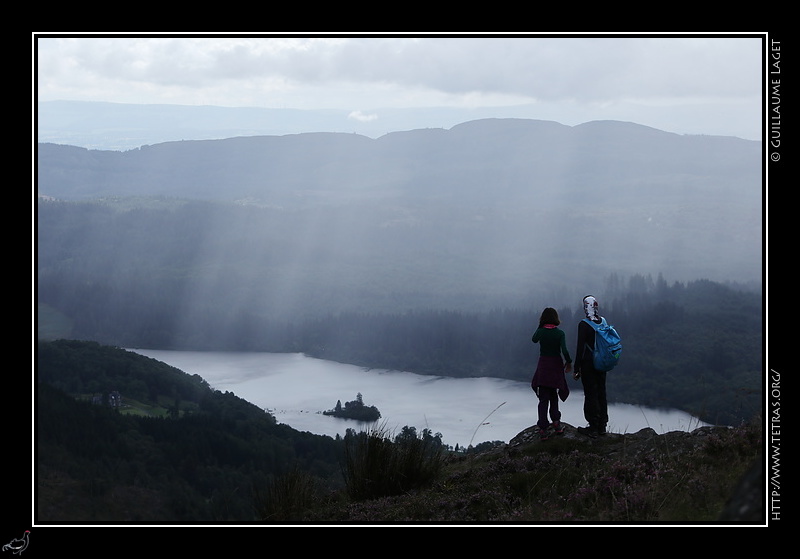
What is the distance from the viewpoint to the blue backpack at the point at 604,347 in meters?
9.60

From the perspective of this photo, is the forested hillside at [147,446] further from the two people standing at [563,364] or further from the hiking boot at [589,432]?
the hiking boot at [589,432]

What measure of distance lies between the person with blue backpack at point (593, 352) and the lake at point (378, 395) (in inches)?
1204

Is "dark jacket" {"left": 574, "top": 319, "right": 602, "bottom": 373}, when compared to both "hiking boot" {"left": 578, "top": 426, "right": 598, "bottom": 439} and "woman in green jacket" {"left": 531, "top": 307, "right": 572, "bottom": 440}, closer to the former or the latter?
"woman in green jacket" {"left": 531, "top": 307, "right": 572, "bottom": 440}

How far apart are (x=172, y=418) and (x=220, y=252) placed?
138 m

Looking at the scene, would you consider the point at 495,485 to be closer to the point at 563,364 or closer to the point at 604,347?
the point at 563,364

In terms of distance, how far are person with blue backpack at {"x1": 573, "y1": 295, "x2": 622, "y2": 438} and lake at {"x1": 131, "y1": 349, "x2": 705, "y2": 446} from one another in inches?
1204

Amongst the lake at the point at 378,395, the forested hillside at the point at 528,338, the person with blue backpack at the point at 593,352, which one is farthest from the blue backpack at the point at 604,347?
the forested hillside at the point at 528,338

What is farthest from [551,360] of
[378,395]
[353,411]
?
[378,395]

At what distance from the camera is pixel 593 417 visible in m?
10.0

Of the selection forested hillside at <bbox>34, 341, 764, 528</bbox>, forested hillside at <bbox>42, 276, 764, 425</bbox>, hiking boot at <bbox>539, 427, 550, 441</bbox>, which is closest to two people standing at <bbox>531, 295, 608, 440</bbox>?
hiking boot at <bbox>539, 427, 550, 441</bbox>

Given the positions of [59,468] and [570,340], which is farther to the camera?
[570,340]

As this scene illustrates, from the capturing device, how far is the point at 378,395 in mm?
78562
